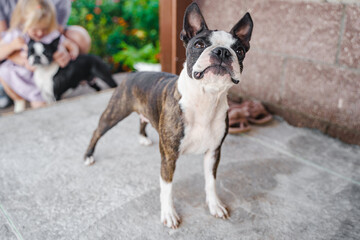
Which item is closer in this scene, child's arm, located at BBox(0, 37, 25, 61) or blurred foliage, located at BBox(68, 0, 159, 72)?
child's arm, located at BBox(0, 37, 25, 61)

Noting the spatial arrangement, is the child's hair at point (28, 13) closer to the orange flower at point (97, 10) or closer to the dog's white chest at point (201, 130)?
the orange flower at point (97, 10)

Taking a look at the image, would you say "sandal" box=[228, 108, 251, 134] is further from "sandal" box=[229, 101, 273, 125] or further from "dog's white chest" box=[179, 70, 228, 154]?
"dog's white chest" box=[179, 70, 228, 154]

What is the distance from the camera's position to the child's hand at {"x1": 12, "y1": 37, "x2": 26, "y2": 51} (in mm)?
4012

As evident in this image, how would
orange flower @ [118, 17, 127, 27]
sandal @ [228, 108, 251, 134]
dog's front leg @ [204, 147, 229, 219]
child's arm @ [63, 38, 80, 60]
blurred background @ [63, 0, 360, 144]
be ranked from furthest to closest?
orange flower @ [118, 17, 127, 27] < child's arm @ [63, 38, 80, 60] < sandal @ [228, 108, 251, 134] < blurred background @ [63, 0, 360, 144] < dog's front leg @ [204, 147, 229, 219]

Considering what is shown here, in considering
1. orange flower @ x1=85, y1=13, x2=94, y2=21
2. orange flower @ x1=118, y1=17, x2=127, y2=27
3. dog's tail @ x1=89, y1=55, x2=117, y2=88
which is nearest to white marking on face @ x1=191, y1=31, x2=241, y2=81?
dog's tail @ x1=89, y1=55, x2=117, y2=88

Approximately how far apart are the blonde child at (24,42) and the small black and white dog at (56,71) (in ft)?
0.29

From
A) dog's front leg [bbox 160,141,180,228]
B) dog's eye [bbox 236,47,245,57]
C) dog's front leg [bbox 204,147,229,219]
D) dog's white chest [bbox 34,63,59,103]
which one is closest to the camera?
dog's eye [bbox 236,47,245,57]

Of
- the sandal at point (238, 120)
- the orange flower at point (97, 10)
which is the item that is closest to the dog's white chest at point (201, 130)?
the sandal at point (238, 120)

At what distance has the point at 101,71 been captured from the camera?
4.77 meters

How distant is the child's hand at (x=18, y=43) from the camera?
401cm

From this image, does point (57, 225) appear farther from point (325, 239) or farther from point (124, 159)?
point (325, 239)

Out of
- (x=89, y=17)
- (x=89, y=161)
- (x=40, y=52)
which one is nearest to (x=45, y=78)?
(x=40, y=52)

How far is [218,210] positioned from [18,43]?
3392 mm

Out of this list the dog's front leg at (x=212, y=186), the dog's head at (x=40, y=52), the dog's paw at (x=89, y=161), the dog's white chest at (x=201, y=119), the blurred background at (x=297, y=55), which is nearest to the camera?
the dog's white chest at (x=201, y=119)
